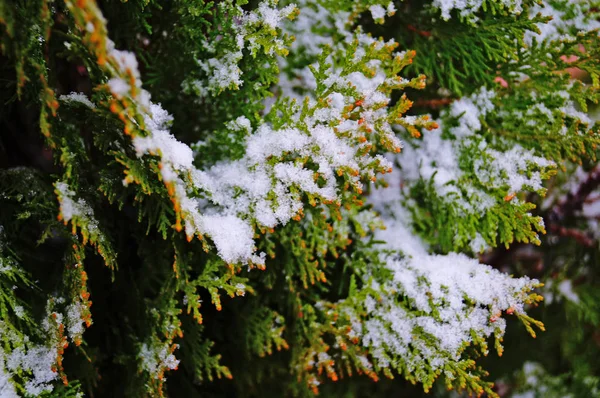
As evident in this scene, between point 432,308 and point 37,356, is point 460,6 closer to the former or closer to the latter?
point 432,308

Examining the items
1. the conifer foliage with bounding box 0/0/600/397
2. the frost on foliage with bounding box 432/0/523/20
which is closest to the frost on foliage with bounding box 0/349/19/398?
the conifer foliage with bounding box 0/0/600/397

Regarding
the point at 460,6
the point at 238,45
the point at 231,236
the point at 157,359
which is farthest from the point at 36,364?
the point at 460,6

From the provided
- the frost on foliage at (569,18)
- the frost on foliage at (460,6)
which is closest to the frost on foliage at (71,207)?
the frost on foliage at (460,6)

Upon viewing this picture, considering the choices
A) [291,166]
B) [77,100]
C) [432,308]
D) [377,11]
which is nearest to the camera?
[77,100]

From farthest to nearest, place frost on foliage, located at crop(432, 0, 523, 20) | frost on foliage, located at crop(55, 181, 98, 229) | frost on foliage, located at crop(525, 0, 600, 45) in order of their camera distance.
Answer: frost on foliage, located at crop(525, 0, 600, 45) → frost on foliage, located at crop(432, 0, 523, 20) → frost on foliage, located at crop(55, 181, 98, 229)

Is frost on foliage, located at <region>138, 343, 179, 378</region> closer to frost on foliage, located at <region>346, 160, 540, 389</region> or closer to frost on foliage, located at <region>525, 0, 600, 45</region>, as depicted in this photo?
frost on foliage, located at <region>346, 160, 540, 389</region>

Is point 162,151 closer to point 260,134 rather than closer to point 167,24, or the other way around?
point 260,134

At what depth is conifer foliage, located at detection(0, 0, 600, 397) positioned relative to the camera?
1.37m

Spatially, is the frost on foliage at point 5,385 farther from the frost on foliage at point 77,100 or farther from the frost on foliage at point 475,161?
the frost on foliage at point 475,161

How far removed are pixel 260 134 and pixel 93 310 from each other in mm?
957

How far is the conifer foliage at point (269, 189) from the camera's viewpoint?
1.37 m

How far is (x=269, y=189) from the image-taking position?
1474mm

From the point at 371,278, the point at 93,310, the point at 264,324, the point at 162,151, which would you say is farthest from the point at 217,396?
the point at 162,151

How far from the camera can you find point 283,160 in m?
1.50
